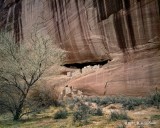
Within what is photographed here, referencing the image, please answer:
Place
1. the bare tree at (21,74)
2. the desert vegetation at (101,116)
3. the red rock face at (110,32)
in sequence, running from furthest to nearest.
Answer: the red rock face at (110,32) → the bare tree at (21,74) → the desert vegetation at (101,116)

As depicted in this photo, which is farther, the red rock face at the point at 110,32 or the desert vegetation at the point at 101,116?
the red rock face at the point at 110,32

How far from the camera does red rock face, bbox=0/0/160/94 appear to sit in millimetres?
19188

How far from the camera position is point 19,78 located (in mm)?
14875

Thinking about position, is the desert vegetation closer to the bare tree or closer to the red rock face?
the bare tree

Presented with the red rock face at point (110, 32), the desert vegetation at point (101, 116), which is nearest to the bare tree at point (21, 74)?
the desert vegetation at point (101, 116)

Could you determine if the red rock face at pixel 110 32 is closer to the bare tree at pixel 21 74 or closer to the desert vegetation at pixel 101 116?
the desert vegetation at pixel 101 116

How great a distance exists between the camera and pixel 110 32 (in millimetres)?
21578

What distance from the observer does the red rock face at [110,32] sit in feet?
63.0

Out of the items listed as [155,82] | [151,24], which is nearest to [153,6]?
[151,24]

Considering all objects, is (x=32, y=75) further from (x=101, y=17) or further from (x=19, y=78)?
(x=101, y=17)

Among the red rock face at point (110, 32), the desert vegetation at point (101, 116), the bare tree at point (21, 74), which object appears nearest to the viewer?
the desert vegetation at point (101, 116)

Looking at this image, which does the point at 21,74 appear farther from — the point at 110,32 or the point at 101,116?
the point at 110,32

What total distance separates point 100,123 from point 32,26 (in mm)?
18718

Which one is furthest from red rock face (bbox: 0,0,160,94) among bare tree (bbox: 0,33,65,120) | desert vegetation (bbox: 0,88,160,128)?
bare tree (bbox: 0,33,65,120)
